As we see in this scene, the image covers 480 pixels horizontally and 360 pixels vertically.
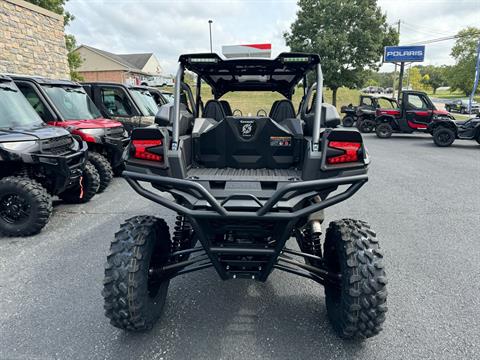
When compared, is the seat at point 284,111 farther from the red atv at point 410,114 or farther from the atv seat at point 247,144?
the red atv at point 410,114

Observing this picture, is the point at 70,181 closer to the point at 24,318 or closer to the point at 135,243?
the point at 24,318

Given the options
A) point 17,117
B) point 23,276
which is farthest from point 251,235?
point 17,117

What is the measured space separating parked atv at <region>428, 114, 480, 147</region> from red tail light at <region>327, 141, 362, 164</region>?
11.8m

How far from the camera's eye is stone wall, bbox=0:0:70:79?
Answer: 33.5 feet

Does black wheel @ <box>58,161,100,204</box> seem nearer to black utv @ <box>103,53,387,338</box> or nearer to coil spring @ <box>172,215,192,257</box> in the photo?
coil spring @ <box>172,215,192,257</box>

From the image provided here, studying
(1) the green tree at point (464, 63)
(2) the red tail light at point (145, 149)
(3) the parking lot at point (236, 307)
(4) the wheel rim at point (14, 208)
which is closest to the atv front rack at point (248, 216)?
(2) the red tail light at point (145, 149)

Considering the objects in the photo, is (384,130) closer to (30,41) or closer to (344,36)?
(344,36)

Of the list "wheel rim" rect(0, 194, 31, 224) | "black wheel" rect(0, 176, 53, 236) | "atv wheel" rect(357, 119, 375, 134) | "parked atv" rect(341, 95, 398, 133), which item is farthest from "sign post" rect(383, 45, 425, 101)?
"wheel rim" rect(0, 194, 31, 224)

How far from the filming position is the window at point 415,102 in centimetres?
1317

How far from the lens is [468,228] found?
14.3 ft

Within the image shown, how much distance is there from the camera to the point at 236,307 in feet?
8.69

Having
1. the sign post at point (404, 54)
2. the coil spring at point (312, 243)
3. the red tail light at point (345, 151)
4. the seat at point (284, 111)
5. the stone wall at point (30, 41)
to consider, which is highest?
the sign post at point (404, 54)

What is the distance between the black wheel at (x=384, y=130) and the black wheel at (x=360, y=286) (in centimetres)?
1357

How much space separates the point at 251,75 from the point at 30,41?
11420 millimetres
